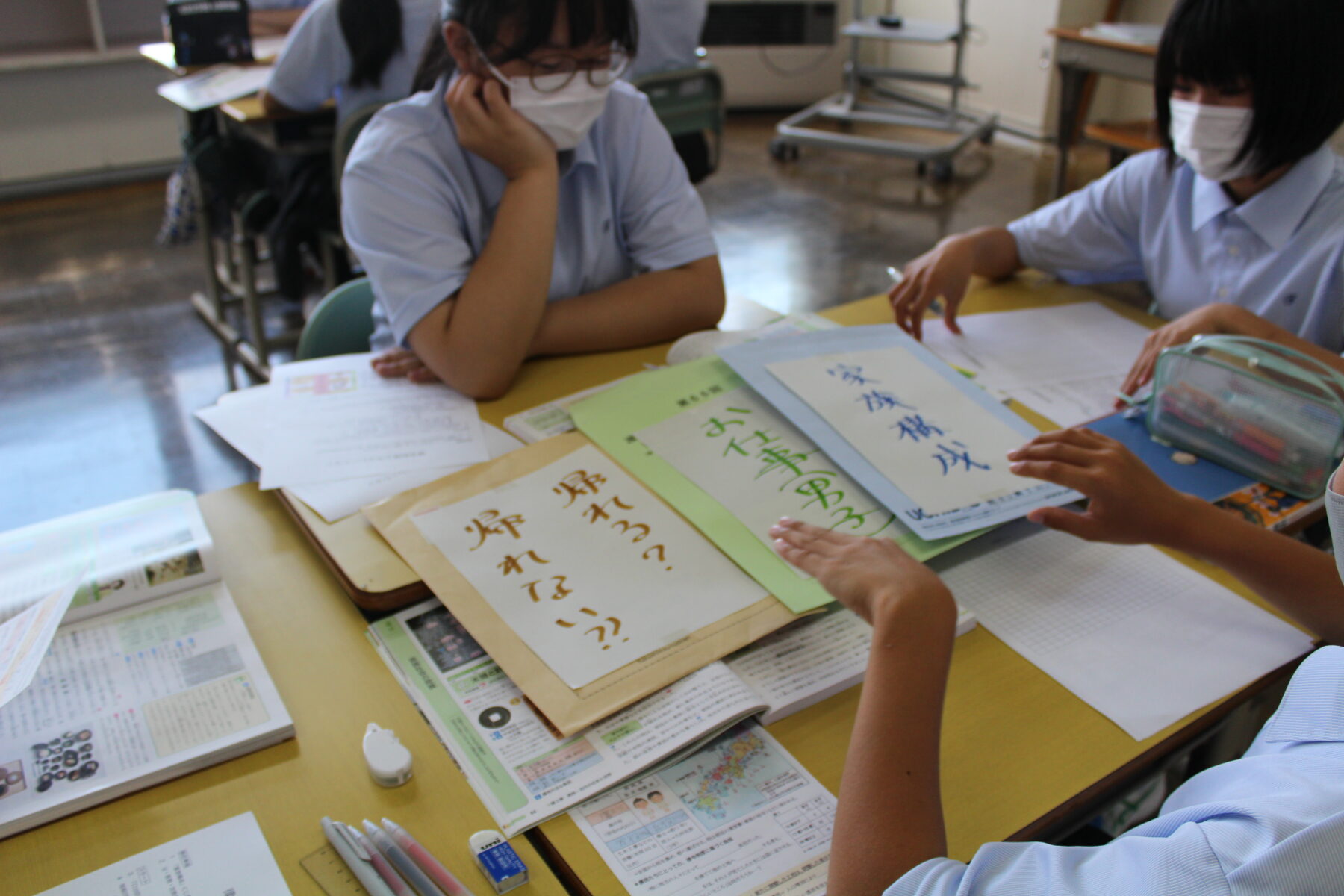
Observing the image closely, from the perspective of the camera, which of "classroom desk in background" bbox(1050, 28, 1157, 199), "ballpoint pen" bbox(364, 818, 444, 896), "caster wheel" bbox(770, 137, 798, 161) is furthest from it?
"caster wheel" bbox(770, 137, 798, 161)

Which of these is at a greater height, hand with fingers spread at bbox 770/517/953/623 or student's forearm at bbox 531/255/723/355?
student's forearm at bbox 531/255/723/355

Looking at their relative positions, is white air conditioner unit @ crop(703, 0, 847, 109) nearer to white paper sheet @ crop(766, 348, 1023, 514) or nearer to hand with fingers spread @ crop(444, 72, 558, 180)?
hand with fingers spread @ crop(444, 72, 558, 180)

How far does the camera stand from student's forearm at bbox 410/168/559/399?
3.84 ft

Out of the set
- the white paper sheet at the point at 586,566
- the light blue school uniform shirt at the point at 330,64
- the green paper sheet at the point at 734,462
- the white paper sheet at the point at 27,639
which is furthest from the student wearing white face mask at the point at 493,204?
the light blue school uniform shirt at the point at 330,64

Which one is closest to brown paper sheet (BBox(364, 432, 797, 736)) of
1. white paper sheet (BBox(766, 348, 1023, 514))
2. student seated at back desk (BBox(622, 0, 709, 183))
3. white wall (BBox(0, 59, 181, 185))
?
white paper sheet (BBox(766, 348, 1023, 514))

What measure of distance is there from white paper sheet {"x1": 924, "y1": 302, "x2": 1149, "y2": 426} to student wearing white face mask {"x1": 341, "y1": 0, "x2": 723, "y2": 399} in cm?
38

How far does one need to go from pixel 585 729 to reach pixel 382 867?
6.6 inches

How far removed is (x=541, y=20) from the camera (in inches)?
46.0

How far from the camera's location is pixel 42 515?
2.26m

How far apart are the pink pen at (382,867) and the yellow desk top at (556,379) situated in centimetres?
24

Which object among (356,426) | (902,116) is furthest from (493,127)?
(902,116)

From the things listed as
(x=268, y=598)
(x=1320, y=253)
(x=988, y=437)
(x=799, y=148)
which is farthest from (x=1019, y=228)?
(x=799, y=148)

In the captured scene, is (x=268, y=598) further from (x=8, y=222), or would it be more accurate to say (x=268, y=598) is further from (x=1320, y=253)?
(x=8, y=222)

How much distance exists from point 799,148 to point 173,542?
4825mm
